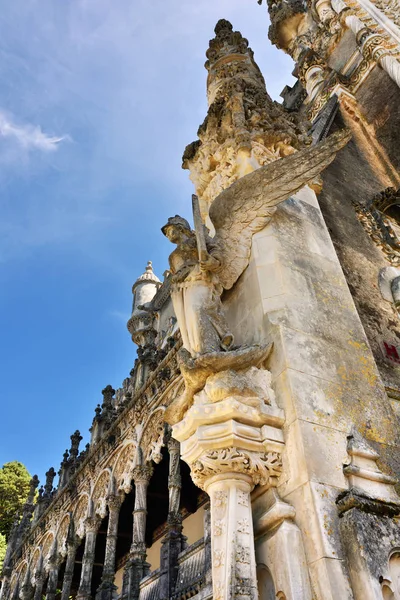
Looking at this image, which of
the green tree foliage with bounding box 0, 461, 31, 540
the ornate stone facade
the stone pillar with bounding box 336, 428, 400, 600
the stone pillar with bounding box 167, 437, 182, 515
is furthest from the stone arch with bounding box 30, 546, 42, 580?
the stone pillar with bounding box 336, 428, 400, 600

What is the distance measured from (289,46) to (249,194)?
19530mm

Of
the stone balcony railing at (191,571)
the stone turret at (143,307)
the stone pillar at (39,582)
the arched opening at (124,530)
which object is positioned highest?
the stone turret at (143,307)

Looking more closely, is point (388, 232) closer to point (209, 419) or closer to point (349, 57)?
point (209, 419)

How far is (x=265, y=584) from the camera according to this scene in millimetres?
3277

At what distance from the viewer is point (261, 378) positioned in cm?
414

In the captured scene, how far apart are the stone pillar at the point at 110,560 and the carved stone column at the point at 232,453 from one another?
6.37 meters

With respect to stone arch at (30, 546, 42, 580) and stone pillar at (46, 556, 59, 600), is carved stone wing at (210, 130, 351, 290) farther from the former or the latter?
stone arch at (30, 546, 42, 580)

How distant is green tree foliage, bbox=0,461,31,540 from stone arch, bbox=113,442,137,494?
58.5ft

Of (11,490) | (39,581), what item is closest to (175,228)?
(39,581)

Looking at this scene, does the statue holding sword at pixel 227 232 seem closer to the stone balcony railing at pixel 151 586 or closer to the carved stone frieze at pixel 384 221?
the carved stone frieze at pixel 384 221

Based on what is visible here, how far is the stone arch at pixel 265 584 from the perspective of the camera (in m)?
3.19

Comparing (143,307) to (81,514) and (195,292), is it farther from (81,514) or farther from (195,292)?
(195,292)

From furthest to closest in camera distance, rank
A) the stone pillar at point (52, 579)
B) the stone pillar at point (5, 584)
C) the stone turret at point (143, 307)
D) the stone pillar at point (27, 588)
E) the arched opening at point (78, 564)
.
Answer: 1. the stone turret at point (143, 307)
2. the stone pillar at point (5, 584)
3. the stone pillar at point (27, 588)
4. the arched opening at point (78, 564)
5. the stone pillar at point (52, 579)

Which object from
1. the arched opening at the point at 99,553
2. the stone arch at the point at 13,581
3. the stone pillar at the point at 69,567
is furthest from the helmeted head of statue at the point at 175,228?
the stone arch at the point at 13,581
